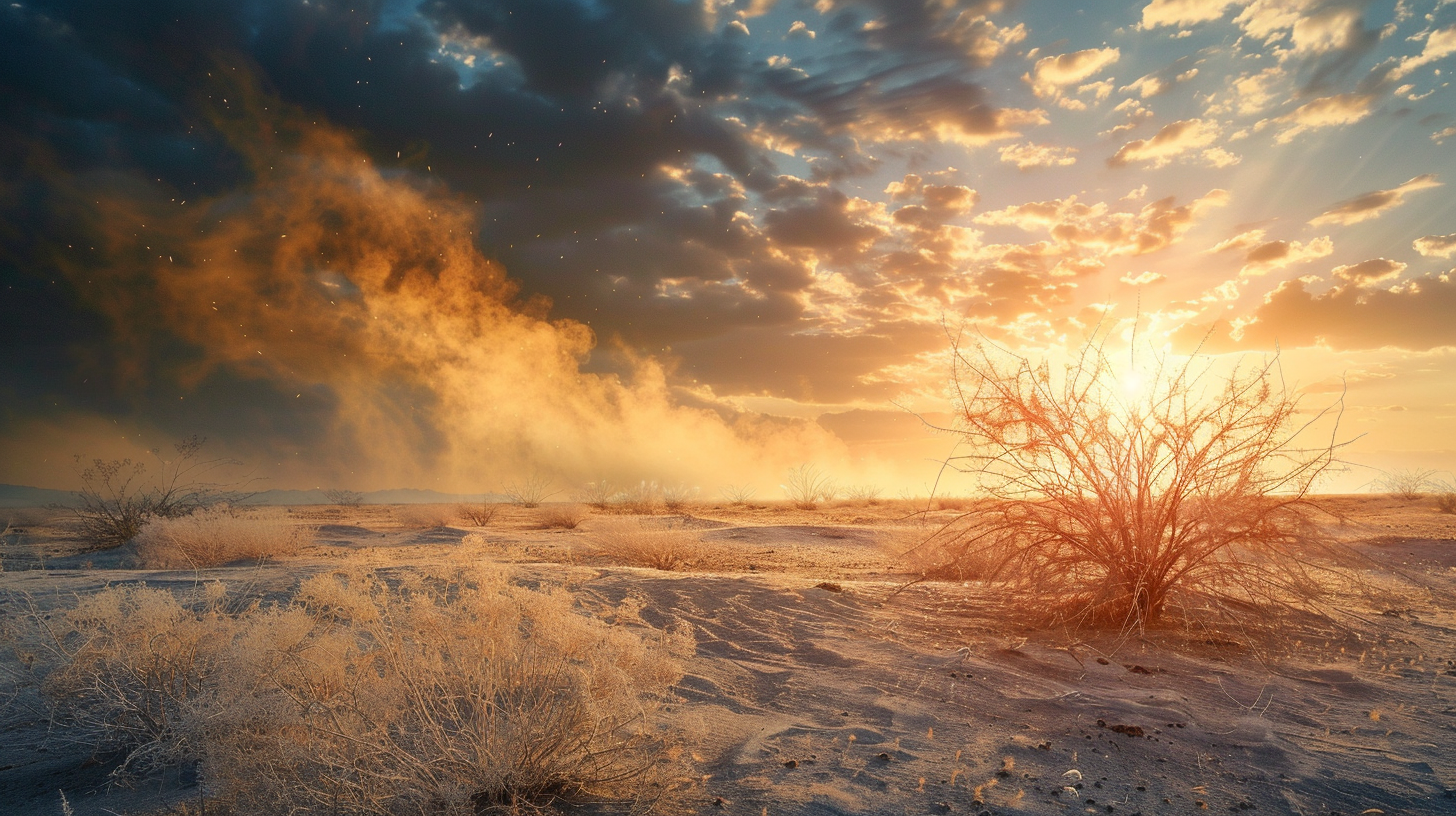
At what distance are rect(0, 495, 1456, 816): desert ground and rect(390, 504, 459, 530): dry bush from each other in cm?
1148

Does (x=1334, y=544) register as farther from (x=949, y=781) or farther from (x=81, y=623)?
(x=81, y=623)

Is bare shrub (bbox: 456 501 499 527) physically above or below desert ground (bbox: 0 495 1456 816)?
above

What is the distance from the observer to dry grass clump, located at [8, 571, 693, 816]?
2746mm

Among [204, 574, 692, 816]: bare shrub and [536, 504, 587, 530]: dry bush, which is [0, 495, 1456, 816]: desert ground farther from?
[536, 504, 587, 530]: dry bush

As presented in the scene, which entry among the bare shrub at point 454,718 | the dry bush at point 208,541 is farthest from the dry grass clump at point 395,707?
the dry bush at point 208,541

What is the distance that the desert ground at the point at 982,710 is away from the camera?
3.28 meters

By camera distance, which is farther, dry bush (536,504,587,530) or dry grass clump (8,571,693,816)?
dry bush (536,504,587,530)

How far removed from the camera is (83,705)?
4.04 meters

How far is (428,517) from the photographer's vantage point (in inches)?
794

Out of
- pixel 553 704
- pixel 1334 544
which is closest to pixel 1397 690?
pixel 1334 544

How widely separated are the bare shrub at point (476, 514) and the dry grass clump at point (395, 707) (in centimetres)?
1582

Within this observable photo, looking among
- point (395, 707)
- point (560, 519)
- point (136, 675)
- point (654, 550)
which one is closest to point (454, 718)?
point (395, 707)

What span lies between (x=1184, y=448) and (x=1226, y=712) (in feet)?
7.03

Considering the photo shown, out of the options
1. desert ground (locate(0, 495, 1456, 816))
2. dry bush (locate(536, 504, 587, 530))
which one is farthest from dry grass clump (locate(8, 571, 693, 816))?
dry bush (locate(536, 504, 587, 530))
